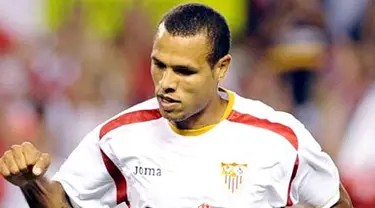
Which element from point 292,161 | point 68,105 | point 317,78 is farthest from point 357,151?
point 292,161

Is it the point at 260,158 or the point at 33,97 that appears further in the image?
the point at 33,97

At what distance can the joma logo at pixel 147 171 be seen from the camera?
234 inches

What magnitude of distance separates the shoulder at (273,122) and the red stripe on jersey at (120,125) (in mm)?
347

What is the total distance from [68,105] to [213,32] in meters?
4.94

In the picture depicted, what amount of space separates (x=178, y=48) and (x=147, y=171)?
0.59 m

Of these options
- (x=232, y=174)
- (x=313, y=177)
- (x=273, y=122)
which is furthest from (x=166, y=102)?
(x=313, y=177)

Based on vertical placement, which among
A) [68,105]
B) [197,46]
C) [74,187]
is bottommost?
[68,105]

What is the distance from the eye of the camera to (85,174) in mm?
6000

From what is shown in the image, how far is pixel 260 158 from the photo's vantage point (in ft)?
19.4

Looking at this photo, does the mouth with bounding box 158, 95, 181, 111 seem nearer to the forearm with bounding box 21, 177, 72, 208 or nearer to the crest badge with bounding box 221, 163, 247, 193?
the crest badge with bounding box 221, 163, 247, 193

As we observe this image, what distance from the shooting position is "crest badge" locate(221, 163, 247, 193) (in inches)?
232

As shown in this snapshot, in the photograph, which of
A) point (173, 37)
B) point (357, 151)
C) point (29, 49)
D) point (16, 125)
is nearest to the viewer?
point (173, 37)

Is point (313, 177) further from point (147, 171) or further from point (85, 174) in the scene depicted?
point (85, 174)

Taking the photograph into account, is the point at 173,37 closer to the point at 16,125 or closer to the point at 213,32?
the point at 213,32
